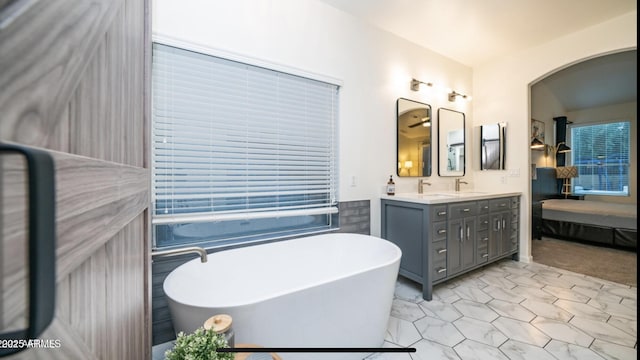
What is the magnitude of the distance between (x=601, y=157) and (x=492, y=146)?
13.3 ft

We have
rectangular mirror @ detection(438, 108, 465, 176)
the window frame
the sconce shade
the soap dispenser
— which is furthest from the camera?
the window frame

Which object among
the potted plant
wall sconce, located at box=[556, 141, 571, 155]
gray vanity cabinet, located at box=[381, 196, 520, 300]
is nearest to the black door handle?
the potted plant

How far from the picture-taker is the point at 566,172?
5176mm

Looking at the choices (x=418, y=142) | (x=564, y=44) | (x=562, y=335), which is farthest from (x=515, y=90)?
(x=562, y=335)

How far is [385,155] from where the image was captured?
273 cm

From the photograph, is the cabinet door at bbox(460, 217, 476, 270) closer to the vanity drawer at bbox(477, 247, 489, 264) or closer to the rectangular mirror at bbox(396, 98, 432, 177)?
the vanity drawer at bbox(477, 247, 489, 264)

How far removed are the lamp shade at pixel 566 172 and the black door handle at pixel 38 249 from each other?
23.7 ft

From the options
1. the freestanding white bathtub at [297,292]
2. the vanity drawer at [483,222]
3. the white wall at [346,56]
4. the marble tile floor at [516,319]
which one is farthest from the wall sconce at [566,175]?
the freestanding white bathtub at [297,292]

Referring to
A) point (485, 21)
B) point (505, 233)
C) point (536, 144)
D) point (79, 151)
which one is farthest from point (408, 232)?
point (536, 144)

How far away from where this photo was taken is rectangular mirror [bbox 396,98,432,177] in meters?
2.85

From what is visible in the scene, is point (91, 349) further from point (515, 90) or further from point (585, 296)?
point (515, 90)

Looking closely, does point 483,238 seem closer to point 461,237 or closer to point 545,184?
point 461,237

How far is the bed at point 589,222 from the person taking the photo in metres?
3.50

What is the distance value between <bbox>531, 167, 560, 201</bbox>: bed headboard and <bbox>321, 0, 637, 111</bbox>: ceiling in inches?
75.5
